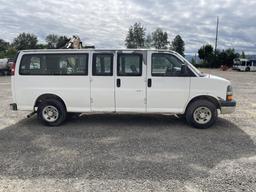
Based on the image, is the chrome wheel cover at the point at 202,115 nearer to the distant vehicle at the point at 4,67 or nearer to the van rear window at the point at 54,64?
the van rear window at the point at 54,64

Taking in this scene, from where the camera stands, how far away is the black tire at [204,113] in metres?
6.44

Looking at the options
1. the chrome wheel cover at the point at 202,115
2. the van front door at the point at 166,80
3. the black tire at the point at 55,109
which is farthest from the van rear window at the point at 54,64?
the chrome wheel cover at the point at 202,115

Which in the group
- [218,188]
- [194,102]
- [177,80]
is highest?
[177,80]

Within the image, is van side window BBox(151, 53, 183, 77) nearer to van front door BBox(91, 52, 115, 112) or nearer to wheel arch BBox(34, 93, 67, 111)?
van front door BBox(91, 52, 115, 112)

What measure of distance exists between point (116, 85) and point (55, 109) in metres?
1.73

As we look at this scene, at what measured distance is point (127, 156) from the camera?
4.75 m

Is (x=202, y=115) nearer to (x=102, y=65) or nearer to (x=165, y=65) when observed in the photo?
(x=165, y=65)

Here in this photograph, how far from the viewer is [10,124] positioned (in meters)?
7.04

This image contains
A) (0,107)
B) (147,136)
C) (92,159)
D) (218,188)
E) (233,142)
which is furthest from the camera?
(0,107)

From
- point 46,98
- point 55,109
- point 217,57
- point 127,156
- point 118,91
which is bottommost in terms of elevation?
point 127,156

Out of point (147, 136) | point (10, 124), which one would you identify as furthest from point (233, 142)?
point (10, 124)

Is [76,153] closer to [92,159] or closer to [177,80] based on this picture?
[92,159]

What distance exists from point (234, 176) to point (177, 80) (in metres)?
2.92

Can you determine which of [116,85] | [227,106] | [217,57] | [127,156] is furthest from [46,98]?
[217,57]
